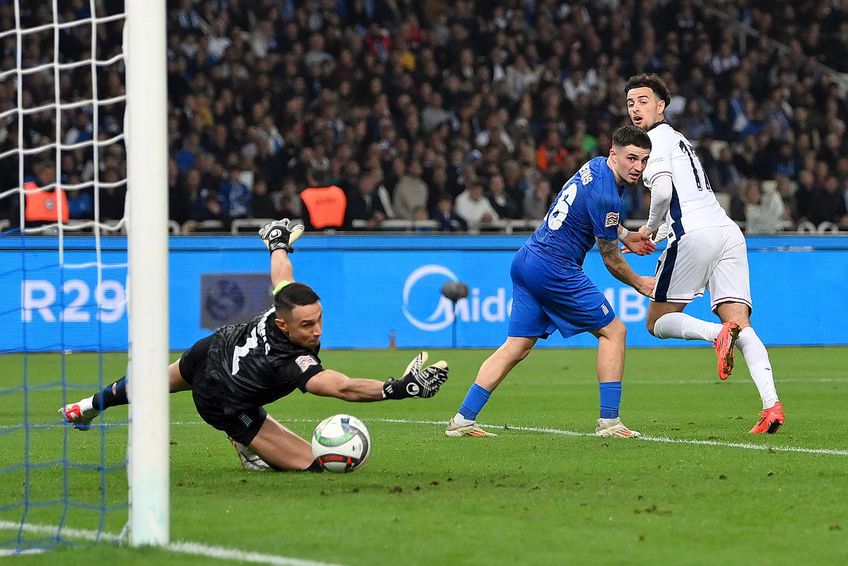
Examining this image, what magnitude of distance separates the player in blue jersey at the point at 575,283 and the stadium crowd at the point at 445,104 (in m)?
9.57

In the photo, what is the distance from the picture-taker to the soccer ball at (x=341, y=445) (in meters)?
7.19

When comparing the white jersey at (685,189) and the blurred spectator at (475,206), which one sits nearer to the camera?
the white jersey at (685,189)

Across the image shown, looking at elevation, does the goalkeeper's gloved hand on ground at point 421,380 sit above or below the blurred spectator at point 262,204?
below

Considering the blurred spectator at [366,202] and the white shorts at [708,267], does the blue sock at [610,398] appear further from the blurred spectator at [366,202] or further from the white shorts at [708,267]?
the blurred spectator at [366,202]

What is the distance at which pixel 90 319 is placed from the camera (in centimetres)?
1662

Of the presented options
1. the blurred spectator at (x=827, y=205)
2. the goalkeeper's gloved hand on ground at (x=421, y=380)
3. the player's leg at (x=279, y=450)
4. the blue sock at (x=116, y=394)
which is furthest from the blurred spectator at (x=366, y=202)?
the goalkeeper's gloved hand on ground at (x=421, y=380)

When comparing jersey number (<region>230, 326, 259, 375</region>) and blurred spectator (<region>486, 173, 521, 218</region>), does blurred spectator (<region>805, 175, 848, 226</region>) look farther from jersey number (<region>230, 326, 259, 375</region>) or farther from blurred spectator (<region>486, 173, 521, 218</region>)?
jersey number (<region>230, 326, 259, 375</region>)

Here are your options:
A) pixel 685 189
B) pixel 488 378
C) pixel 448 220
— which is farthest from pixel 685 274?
pixel 448 220

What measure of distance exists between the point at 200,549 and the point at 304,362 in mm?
2113

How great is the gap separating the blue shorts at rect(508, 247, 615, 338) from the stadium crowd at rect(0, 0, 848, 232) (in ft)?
31.3

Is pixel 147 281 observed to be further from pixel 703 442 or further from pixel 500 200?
pixel 500 200

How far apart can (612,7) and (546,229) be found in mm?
17463

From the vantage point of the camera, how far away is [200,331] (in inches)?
680

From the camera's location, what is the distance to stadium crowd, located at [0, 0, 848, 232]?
65.3 ft
